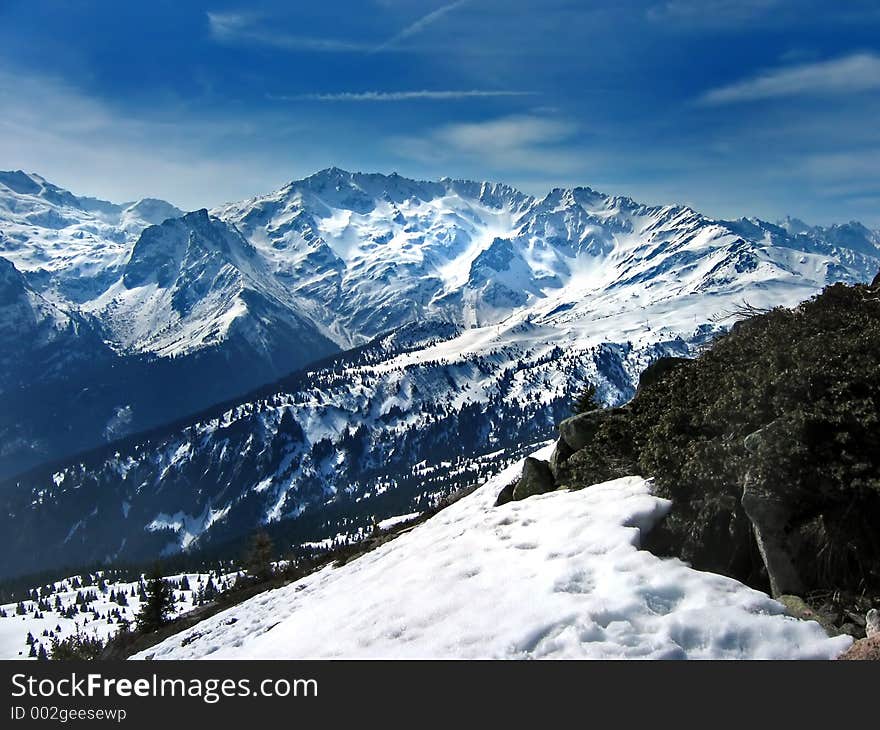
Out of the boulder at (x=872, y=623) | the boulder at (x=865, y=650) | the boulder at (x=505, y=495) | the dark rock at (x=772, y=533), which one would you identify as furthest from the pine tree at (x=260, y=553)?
the boulder at (x=865, y=650)

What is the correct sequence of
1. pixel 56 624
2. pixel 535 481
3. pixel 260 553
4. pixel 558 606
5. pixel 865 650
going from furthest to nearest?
1. pixel 56 624
2. pixel 260 553
3. pixel 535 481
4. pixel 558 606
5. pixel 865 650

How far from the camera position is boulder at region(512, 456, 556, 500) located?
25875 millimetres

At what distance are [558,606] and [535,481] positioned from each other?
44.6 ft

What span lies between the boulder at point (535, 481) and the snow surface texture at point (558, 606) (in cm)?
576

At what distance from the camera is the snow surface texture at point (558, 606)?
11617 mm

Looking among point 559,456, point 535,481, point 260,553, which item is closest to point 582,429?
point 559,456

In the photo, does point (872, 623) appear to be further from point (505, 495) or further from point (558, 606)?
point (505, 495)

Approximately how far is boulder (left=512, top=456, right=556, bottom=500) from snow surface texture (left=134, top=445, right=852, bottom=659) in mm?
5756

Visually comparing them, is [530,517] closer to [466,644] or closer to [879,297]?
[466,644]

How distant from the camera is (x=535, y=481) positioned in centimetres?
2623

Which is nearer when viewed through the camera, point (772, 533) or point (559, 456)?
point (772, 533)

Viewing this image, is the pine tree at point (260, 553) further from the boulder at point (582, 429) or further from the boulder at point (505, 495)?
the boulder at point (582, 429)

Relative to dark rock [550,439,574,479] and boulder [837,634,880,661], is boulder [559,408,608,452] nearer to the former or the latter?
dark rock [550,439,574,479]
